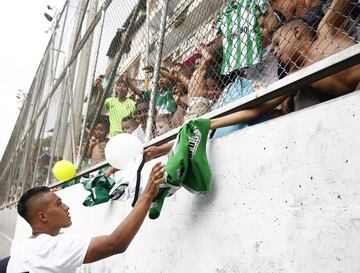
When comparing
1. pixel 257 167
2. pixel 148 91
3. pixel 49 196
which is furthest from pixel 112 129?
pixel 257 167

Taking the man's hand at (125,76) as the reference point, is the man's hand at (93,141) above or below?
below

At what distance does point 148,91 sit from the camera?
2828 mm

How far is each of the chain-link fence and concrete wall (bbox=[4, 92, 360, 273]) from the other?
0.20 metres

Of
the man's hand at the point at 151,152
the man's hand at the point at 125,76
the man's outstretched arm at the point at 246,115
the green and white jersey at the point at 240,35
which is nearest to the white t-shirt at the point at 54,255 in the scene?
the man's hand at the point at 151,152

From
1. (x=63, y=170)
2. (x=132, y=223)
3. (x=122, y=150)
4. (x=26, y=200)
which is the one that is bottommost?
(x=63, y=170)

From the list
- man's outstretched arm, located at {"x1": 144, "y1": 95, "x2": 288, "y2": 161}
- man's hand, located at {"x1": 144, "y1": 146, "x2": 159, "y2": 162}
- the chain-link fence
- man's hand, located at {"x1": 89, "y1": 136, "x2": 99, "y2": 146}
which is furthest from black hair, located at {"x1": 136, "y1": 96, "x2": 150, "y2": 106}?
man's outstretched arm, located at {"x1": 144, "y1": 95, "x2": 288, "y2": 161}

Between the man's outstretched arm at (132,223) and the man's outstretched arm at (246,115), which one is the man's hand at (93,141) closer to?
the man's outstretched arm at (132,223)

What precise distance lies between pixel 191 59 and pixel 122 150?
28.5 inches

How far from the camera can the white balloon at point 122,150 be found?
7.37 ft

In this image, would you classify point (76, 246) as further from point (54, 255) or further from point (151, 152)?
point (151, 152)

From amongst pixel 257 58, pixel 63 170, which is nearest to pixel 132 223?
pixel 257 58

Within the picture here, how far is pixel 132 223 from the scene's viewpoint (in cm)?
169

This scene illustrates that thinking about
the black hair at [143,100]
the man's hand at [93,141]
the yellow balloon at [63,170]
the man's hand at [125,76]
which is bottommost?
the yellow balloon at [63,170]

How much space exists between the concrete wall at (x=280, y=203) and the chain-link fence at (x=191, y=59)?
0.20m
